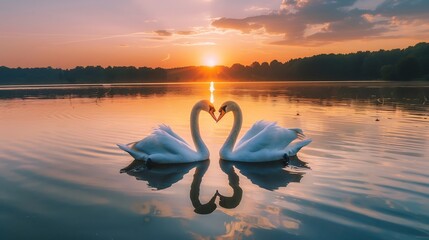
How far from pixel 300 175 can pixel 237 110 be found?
2.58 m

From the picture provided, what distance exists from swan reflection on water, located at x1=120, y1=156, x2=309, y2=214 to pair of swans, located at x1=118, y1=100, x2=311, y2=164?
0.55 ft

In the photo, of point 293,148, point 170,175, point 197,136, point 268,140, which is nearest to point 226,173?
point 170,175

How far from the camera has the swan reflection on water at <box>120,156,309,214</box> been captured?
6.34 metres

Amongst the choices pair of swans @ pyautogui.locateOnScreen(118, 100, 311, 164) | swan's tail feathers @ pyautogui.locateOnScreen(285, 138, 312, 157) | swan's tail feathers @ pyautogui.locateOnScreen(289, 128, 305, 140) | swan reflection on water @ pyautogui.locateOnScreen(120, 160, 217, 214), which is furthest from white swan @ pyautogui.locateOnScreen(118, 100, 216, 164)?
swan's tail feathers @ pyautogui.locateOnScreen(289, 128, 305, 140)

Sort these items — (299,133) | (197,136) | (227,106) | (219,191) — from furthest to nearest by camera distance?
(299,133) → (227,106) → (197,136) → (219,191)

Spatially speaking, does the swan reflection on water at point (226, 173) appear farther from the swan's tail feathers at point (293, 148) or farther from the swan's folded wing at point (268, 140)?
the swan's folded wing at point (268, 140)

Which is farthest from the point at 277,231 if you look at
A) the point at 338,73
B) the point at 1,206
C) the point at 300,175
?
the point at 338,73

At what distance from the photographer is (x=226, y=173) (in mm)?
8141

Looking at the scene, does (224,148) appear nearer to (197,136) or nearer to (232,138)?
(232,138)

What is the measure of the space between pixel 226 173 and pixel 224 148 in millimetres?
1230

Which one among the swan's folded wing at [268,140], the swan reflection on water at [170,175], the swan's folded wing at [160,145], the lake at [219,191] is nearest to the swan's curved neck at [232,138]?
the swan's folded wing at [268,140]

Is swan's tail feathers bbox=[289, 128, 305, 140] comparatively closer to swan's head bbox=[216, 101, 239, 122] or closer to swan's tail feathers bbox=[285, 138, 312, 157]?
swan's tail feathers bbox=[285, 138, 312, 157]

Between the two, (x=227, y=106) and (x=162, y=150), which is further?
(x=227, y=106)

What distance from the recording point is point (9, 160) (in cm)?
912
